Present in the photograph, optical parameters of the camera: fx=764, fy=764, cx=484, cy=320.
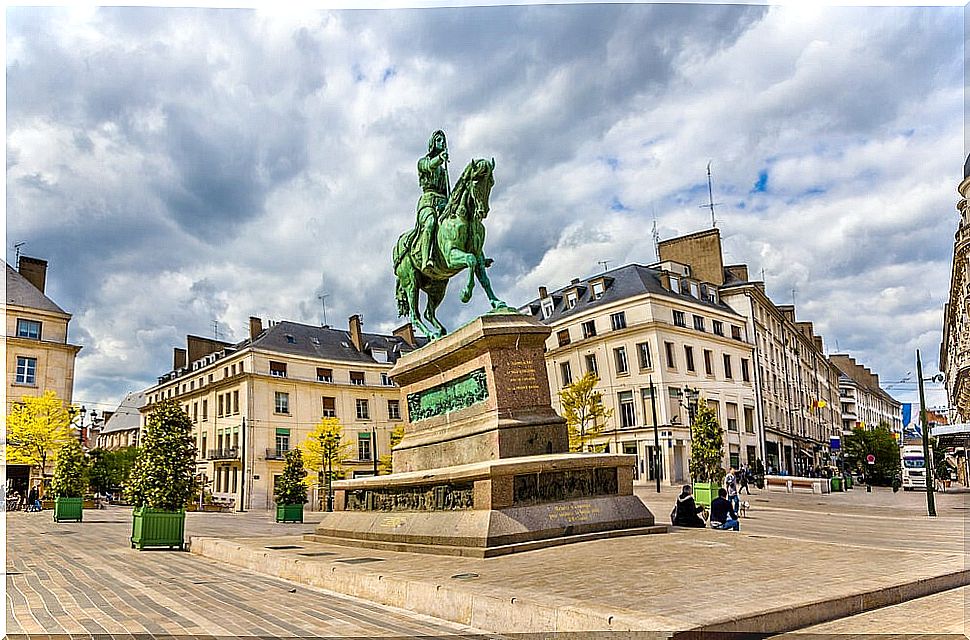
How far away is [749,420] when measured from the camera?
198 feet

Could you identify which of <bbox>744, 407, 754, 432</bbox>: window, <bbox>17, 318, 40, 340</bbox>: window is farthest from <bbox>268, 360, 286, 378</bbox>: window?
<bbox>744, 407, 754, 432</bbox>: window

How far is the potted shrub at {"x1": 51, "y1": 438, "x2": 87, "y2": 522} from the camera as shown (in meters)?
27.6

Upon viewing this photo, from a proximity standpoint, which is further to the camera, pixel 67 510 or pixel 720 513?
pixel 67 510

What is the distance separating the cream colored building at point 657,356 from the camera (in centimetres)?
5222

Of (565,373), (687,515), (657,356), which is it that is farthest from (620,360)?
(687,515)

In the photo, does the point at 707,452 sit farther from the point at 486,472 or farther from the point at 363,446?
the point at 363,446

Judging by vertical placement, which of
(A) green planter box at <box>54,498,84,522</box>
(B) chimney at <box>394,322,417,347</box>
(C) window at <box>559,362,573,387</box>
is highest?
(B) chimney at <box>394,322,417,347</box>

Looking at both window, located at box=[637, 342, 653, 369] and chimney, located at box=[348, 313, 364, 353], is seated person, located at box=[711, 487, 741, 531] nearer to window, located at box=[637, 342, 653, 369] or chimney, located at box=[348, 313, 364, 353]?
window, located at box=[637, 342, 653, 369]

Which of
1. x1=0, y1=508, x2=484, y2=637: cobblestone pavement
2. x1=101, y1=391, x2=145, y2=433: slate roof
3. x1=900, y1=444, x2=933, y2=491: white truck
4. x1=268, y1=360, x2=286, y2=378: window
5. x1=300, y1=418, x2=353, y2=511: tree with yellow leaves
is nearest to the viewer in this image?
x1=0, y1=508, x2=484, y2=637: cobblestone pavement

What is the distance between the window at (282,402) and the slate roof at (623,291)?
2155 centimetres

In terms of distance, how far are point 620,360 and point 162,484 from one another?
134ft

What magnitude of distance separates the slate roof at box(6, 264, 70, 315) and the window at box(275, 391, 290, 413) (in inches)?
642

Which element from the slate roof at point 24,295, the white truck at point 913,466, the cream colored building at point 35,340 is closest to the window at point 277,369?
the cream colored building at point 35,340

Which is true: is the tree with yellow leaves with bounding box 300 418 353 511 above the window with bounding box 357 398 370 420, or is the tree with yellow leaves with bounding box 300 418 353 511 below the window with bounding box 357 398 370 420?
below
